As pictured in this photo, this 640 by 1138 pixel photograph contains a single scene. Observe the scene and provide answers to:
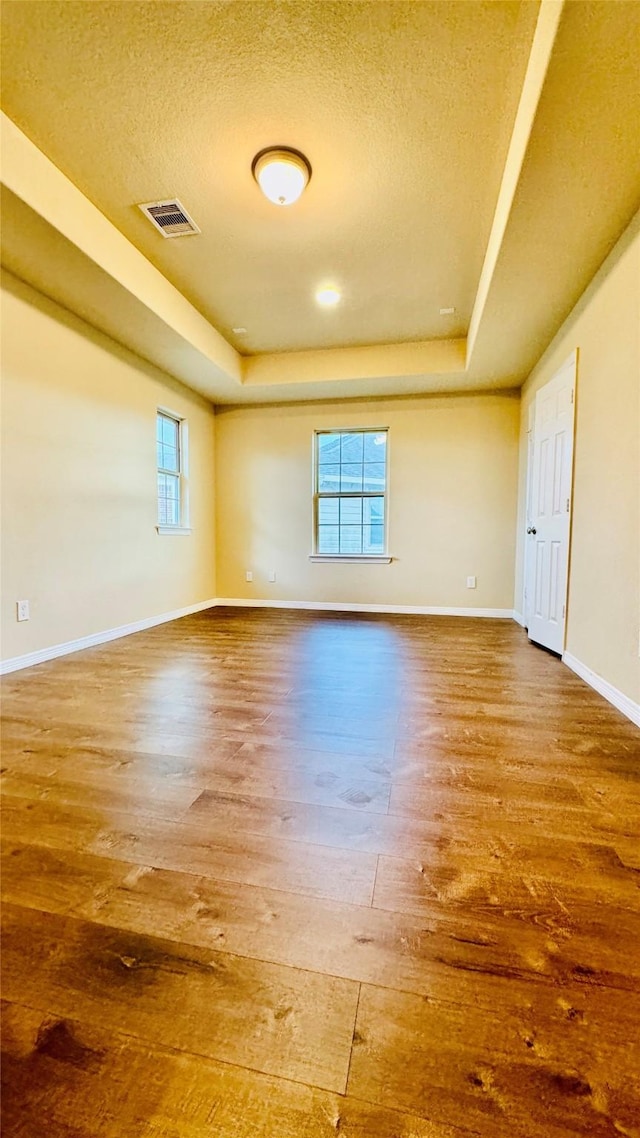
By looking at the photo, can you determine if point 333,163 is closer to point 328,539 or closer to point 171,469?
point 171,469

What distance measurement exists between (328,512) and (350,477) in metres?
0.48

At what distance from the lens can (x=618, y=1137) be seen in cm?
60

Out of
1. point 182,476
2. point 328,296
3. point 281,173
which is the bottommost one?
point 182,476

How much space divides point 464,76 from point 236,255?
164 centimetres

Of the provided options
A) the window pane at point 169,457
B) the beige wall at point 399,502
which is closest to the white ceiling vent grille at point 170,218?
the window pane at point 169,457

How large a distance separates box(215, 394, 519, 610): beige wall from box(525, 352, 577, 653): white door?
0.85 meters

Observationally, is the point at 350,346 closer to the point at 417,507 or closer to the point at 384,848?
the point at 417,507

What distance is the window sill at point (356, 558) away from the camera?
4915 millimetres

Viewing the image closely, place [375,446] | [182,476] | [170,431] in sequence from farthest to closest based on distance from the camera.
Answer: [375,446] → [182,476] → [170,431]

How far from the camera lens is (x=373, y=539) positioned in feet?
16.4

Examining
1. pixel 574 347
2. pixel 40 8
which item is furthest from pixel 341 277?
pixel 40 8

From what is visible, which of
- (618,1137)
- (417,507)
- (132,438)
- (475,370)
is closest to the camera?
(618,1137)

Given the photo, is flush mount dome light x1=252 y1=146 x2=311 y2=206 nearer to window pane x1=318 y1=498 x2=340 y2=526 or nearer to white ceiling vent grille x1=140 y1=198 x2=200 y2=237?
white ceiling vent grille x1=140 y1=198 x2=200 y2=237

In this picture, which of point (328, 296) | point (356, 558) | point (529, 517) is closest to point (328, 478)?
point (356, 558)
